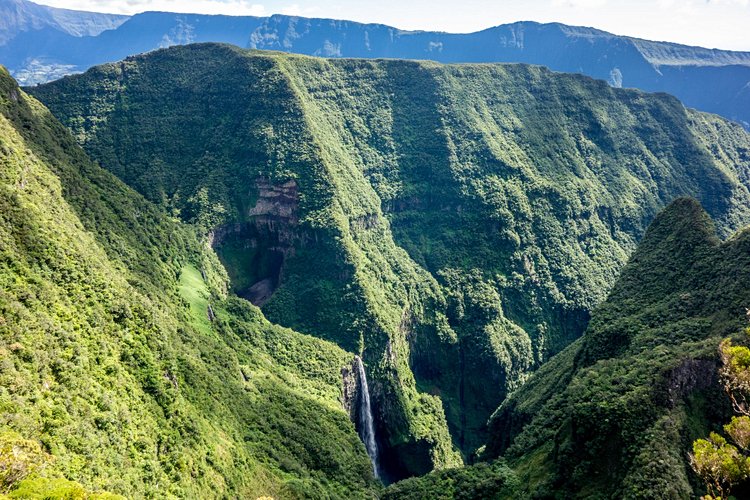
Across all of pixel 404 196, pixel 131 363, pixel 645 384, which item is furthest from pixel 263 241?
pixel 645 384

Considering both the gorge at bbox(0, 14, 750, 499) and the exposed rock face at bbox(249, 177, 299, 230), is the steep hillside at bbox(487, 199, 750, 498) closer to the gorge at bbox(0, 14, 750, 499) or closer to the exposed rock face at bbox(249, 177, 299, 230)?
the gorge at bbox(0, 14, 750, 499)

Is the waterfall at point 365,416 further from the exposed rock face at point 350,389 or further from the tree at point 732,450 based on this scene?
the tree at point 732,450

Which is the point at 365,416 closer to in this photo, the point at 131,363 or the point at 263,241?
the point at 263,241

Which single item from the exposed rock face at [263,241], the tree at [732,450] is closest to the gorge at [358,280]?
the exposed rock face at [263,241]

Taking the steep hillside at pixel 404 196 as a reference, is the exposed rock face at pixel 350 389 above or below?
below

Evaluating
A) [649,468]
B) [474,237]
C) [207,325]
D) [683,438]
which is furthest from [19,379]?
[474,237]
